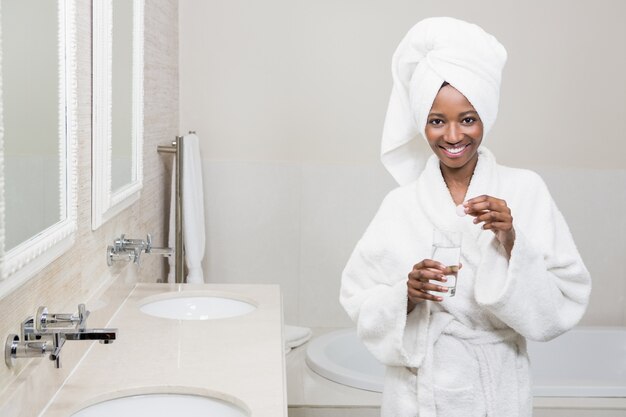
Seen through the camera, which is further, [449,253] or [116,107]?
[116,107]

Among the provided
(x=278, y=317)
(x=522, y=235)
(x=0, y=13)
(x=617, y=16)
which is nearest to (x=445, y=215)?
(x=522, y=235)

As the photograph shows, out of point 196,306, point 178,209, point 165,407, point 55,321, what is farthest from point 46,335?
point 178,209

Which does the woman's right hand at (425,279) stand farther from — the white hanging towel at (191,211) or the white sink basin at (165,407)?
the white hanging towel at (191,211)

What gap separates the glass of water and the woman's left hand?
57mm

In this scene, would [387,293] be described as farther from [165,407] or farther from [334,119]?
[334,119]

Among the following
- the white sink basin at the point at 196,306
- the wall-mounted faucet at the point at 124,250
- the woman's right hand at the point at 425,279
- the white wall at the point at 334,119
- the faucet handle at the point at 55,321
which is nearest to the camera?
the faucet handle at the point at 55,321

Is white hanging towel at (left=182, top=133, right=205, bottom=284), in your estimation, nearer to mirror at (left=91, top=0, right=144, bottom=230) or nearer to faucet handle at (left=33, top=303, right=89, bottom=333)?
mirror at (left=91, top=0, right=144, bottom=230)

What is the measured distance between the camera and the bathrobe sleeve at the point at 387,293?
164 cm

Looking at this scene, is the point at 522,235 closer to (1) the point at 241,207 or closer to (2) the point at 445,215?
(2) the point at 445,215

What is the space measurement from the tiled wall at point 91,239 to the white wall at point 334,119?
0.28m

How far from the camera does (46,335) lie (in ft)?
4.09

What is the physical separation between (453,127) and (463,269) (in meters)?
0.31

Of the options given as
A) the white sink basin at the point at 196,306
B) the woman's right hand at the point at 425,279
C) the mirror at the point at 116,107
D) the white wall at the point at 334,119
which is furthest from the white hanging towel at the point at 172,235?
the woman's right hand at the point at 425,279

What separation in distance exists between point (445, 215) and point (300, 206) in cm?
168
